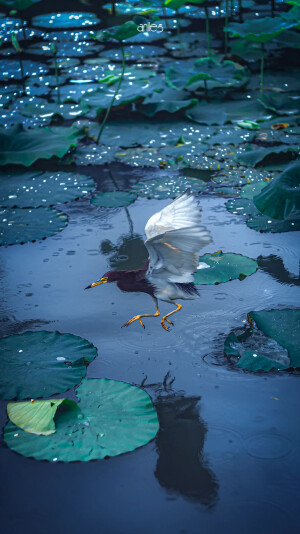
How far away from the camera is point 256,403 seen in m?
2.24

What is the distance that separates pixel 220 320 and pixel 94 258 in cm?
96

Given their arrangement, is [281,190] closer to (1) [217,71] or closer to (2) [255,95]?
(2) [255,95]

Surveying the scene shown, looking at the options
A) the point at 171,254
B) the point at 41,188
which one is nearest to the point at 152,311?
the point at 171,254

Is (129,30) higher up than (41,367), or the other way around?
(129,30)

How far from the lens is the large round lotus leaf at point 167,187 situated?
13.2ft

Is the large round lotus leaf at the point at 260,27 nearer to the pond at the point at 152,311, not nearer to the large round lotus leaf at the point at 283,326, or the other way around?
the pond at the point at 152,311

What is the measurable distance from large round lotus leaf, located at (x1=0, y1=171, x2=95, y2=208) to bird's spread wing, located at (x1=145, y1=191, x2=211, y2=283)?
1.60m

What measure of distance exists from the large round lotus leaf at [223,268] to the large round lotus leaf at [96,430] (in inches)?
36.6

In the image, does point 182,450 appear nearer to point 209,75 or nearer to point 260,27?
point 209,75

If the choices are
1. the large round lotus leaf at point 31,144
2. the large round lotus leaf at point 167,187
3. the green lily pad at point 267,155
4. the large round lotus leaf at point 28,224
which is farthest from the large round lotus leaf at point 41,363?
the green lily pad at point 267,155

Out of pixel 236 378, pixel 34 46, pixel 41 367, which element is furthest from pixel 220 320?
pixel 34 46

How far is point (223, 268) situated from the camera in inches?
121

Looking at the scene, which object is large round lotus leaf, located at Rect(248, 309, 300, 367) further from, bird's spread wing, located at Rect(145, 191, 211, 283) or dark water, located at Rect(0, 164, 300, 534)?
bird's spread wing, located at Rect(145, 191, 211, 283)

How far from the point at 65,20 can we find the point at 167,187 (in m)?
5.20
